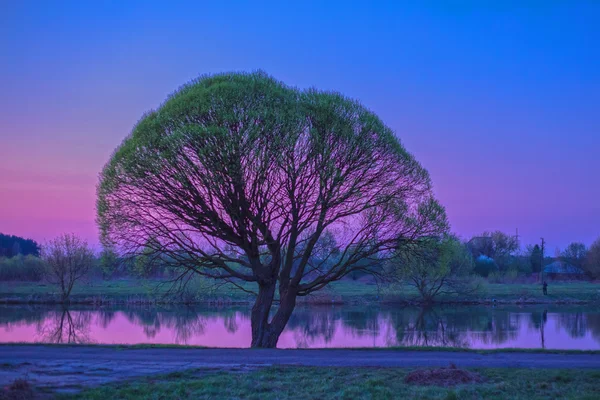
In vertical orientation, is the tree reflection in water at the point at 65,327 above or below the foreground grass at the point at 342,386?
below

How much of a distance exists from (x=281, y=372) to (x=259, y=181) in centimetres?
875

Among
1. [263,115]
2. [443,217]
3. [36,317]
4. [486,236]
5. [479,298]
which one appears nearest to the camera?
[263,115]

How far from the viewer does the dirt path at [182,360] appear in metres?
13.3

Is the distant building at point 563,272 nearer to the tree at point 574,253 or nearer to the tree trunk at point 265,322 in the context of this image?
the tree at point 574,253

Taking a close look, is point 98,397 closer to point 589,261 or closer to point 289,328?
point 289,328

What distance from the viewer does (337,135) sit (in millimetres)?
21625

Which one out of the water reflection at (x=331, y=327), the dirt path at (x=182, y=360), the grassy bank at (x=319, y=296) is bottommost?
the water reflection at (x=331, y=327)

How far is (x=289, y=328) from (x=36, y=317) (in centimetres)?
2160

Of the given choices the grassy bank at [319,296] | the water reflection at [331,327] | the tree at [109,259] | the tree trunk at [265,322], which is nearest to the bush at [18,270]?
the grassy bank at [319,296]

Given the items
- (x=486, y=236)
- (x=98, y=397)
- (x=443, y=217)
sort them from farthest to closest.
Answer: (x=486, y=236) < (x=443, y=217) < (x=98, y=397)

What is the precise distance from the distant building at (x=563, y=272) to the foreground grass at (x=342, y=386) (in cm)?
9056

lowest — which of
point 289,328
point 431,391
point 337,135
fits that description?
point 289,328

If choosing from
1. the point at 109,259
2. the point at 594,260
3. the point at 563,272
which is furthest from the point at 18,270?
the point at 563,272

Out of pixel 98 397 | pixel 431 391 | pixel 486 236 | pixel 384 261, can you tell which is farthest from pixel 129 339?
pixel 486 236
